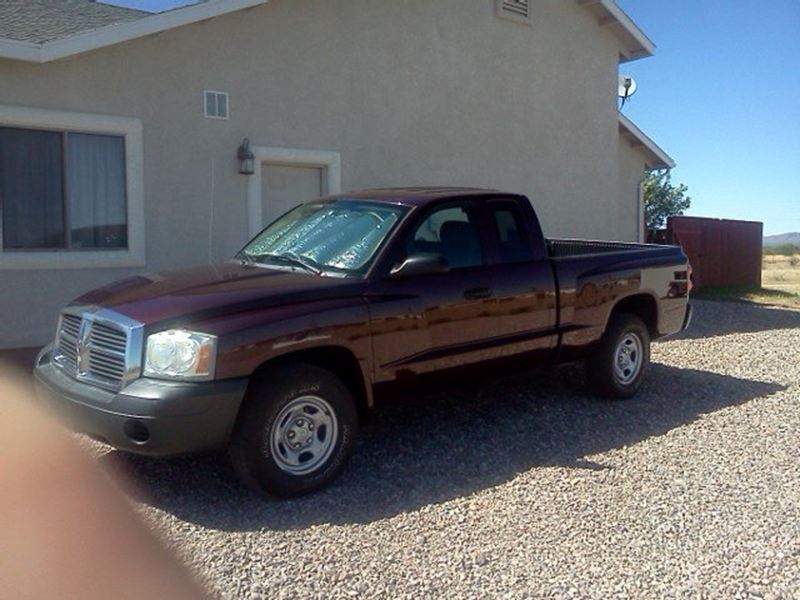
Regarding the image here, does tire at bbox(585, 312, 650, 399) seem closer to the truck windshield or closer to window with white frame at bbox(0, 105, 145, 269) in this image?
the truck windshield

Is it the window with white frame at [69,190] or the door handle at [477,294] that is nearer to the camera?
the door handle at [477,294]

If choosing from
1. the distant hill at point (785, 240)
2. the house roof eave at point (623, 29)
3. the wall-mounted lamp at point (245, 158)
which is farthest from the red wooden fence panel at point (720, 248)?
the distant hill at point (785, 240)

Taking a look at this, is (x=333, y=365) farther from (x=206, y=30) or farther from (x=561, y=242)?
(x=206, y=30)

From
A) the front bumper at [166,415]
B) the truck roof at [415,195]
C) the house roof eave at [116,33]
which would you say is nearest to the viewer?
the front bumper at [166,415]

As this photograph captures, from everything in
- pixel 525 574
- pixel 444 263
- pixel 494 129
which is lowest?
pixel 525 574

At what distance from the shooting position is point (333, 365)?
17.6ft

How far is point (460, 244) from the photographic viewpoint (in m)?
6.29

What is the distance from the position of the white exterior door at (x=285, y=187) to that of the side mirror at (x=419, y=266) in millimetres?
5025

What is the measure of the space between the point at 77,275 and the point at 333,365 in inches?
182

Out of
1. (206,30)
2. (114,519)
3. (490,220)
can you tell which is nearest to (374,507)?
(114,519)

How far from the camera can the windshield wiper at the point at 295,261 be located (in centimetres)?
566

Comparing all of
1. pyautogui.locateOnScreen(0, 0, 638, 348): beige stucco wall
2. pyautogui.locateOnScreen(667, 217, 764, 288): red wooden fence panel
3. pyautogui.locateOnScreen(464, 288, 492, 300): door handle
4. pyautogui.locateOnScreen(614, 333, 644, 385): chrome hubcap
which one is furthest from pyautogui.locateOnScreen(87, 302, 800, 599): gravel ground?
pyautogui.locateOnScreen(667, 217, 764, 288): red wooden fence panel

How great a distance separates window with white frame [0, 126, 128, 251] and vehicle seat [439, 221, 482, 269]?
4476 mm

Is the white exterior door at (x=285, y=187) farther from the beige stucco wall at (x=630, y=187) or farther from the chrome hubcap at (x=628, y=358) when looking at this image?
the beige stucco wall at (x=630, y=187)
